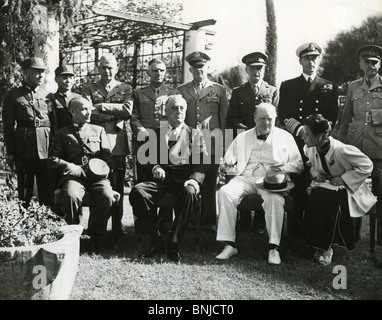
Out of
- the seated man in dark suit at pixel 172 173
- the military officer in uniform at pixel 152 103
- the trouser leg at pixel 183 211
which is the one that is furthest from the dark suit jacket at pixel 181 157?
the military officer in uniform at pixel 152 103

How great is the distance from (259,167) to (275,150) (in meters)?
0.24

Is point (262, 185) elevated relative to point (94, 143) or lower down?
lower down

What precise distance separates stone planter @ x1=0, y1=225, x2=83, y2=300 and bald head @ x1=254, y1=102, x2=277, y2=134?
2448mm

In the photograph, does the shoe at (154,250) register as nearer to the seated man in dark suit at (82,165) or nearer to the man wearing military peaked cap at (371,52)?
the seated man in dark suit at (82,165)

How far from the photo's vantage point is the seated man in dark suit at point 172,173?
485 centimetres

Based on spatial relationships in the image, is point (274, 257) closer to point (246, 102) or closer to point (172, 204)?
point (172, 204)

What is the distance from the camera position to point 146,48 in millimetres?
8305

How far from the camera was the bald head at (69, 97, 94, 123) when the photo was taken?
5168mm

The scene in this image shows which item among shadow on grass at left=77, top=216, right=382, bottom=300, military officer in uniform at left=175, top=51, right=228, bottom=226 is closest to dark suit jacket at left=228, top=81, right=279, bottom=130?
military officer in uniform at left=175, top=51, right=228, bottom=226

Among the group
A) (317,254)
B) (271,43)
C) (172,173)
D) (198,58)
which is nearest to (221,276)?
(317,254)

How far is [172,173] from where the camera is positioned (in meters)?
5.18

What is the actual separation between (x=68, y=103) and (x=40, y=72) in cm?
45
